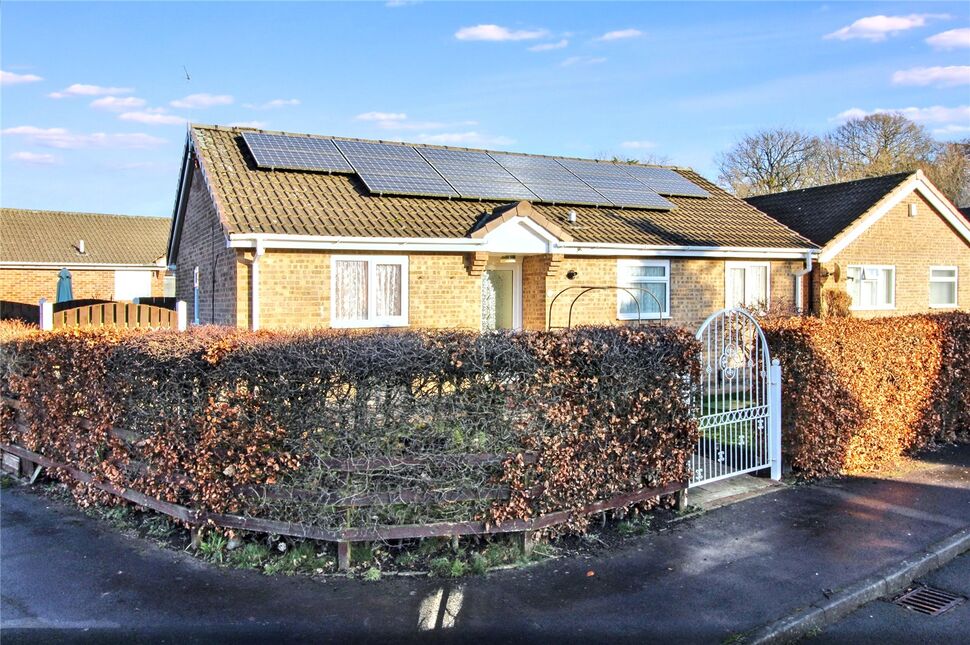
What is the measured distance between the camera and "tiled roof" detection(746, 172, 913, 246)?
62.0 feet

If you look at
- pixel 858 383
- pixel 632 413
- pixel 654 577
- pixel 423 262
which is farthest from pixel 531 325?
pixel 654 577

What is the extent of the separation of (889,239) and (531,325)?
11.3 m

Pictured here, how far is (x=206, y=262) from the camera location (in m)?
14.7

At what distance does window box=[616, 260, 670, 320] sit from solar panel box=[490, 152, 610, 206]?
6.73ft

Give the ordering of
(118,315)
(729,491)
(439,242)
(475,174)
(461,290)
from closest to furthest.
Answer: (729,491)
(118,315)
(439,242)
(461,290)
(475,174)

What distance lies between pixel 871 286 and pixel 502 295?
1073 centimetres

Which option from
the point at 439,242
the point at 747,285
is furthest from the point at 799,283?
the point at 439,242

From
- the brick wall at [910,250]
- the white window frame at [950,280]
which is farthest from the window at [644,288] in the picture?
the white window frame at [950,280]

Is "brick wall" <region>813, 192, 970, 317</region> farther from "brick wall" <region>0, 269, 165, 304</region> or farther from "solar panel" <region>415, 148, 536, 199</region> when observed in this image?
"brick wall" <region>0, 269, 165, 304</region>

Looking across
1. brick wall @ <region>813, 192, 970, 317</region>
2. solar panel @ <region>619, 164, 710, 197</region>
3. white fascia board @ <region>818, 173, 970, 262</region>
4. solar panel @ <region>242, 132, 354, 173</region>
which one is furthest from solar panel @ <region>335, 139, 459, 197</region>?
brick wall @ <region>813, 192, 970, 317</region>

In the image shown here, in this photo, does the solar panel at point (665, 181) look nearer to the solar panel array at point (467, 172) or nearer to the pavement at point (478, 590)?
the solar panel array at point (467, 172)

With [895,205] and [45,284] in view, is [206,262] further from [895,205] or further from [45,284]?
[45,284]

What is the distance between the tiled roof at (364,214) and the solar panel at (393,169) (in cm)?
20

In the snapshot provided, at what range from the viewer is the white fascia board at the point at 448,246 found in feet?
38.9
